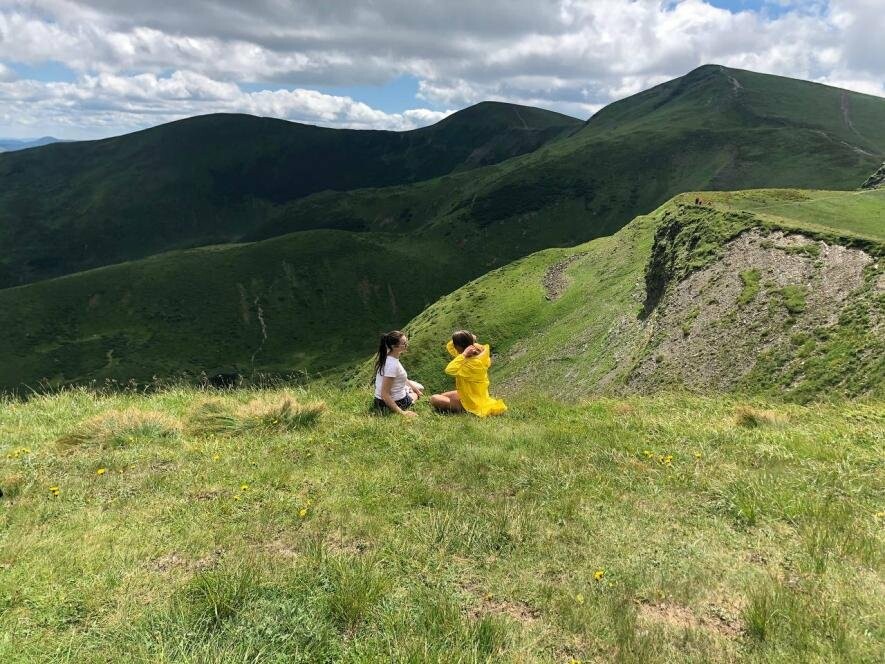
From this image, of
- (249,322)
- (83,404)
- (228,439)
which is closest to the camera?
(228,439)

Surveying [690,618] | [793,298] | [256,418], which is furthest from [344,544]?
[793,298]

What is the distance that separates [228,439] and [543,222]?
173520 millimetres

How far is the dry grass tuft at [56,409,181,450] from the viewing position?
915 cm

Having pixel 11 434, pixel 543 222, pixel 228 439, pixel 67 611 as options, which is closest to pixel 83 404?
pixel 11 434

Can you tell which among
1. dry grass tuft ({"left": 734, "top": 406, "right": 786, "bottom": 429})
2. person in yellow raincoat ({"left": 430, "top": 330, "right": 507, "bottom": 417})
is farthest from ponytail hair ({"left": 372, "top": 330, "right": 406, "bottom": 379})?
dry grass tuft ({"left": 734, "top": 406, "right": 786, "bottom": 429})

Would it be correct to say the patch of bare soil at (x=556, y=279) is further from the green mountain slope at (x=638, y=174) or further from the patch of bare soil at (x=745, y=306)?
the green mountain slope at (x=638, y=174)

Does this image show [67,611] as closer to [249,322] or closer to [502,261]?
[249,322]

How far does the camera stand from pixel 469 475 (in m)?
7.76

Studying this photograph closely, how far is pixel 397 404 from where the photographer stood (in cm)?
1184

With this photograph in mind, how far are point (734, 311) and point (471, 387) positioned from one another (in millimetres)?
21900

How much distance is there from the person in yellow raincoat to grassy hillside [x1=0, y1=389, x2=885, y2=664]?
1.57m

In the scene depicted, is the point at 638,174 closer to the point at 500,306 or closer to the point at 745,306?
the point at 500,306

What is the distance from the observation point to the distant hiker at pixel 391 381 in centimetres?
1146

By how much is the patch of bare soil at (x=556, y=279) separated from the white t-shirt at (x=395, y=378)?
54.0m
